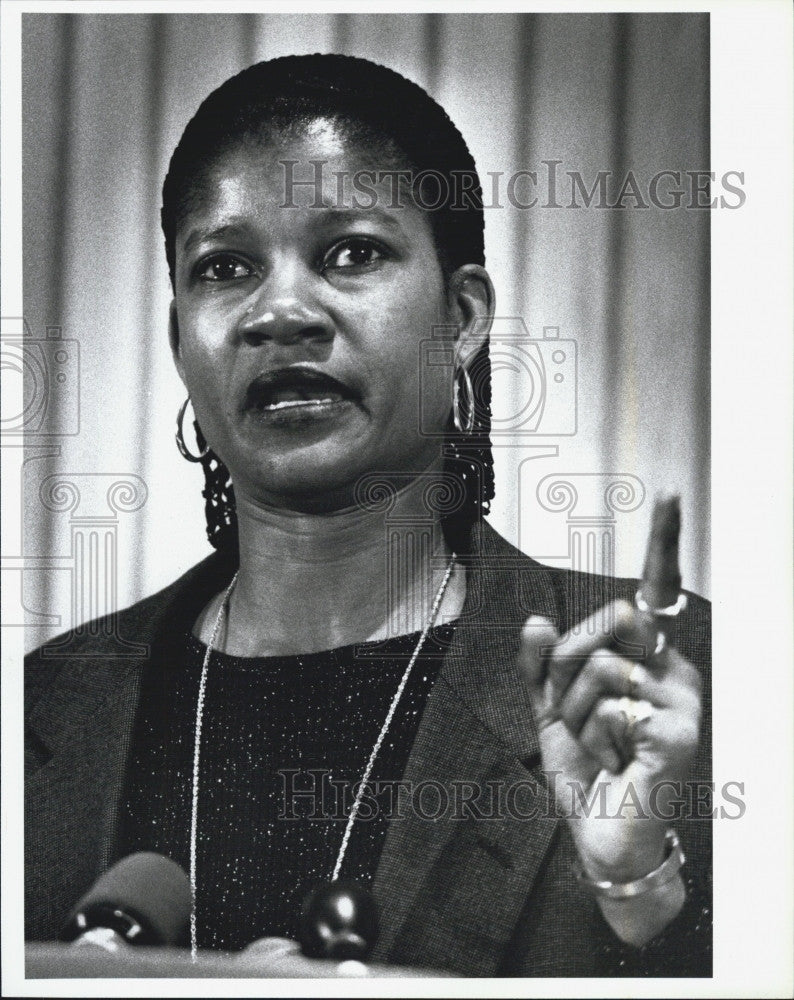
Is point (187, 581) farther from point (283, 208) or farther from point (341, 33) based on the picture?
point (341, 33)

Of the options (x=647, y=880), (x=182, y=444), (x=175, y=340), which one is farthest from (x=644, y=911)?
(x=175, y=340)

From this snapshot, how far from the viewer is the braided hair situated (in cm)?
169

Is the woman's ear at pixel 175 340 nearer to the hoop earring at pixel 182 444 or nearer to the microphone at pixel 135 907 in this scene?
the hoop earring at pixel 182 444

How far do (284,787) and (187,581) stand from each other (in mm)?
310

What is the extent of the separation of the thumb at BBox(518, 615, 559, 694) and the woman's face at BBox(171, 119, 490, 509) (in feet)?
0.87

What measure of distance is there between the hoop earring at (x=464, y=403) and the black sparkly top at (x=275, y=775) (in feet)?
0.90

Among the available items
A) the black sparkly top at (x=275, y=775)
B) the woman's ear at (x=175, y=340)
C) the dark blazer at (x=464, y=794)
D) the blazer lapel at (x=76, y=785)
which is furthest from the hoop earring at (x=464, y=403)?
the blazer lapel at (x=76, y=785)

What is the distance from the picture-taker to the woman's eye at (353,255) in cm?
166

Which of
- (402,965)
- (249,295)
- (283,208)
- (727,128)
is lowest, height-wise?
(402,965)

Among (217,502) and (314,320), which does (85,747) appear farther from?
(314,320)

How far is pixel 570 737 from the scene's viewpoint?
65.4 inches

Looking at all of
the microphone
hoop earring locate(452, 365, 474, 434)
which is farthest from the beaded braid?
the microphone

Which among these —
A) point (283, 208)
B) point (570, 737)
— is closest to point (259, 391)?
point (283, 208)

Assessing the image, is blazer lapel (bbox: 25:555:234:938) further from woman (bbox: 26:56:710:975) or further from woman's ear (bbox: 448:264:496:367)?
woman's ear (bbox: 448:264:496:367)
